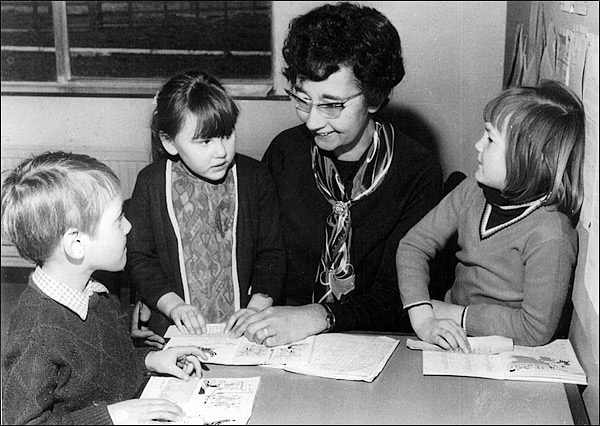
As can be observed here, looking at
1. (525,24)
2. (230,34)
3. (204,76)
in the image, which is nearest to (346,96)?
(204,76)

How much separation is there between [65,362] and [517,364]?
2.84 ft

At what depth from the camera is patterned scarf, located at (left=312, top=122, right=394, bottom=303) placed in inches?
76.0

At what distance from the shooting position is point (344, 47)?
1.79 m

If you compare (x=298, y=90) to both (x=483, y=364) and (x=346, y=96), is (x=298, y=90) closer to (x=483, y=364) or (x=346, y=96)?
(x=346, y=96)

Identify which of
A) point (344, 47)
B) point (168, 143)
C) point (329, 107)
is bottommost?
point (168, 143)

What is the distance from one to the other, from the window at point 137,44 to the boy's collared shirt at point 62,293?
2065 mm

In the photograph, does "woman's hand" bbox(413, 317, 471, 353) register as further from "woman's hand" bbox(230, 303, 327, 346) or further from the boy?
the boy

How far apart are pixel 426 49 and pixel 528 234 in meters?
1.68

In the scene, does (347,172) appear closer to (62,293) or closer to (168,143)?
(168,143)

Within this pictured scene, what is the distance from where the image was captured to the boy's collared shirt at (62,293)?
1.40 metres

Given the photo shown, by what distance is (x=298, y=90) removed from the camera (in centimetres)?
182

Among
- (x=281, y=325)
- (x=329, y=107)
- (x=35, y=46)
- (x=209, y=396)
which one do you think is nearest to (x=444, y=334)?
(x=281, y=325)

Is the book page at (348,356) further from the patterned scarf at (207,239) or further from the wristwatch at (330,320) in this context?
the patterned scarf at (207,239)

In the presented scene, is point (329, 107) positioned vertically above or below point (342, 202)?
above
